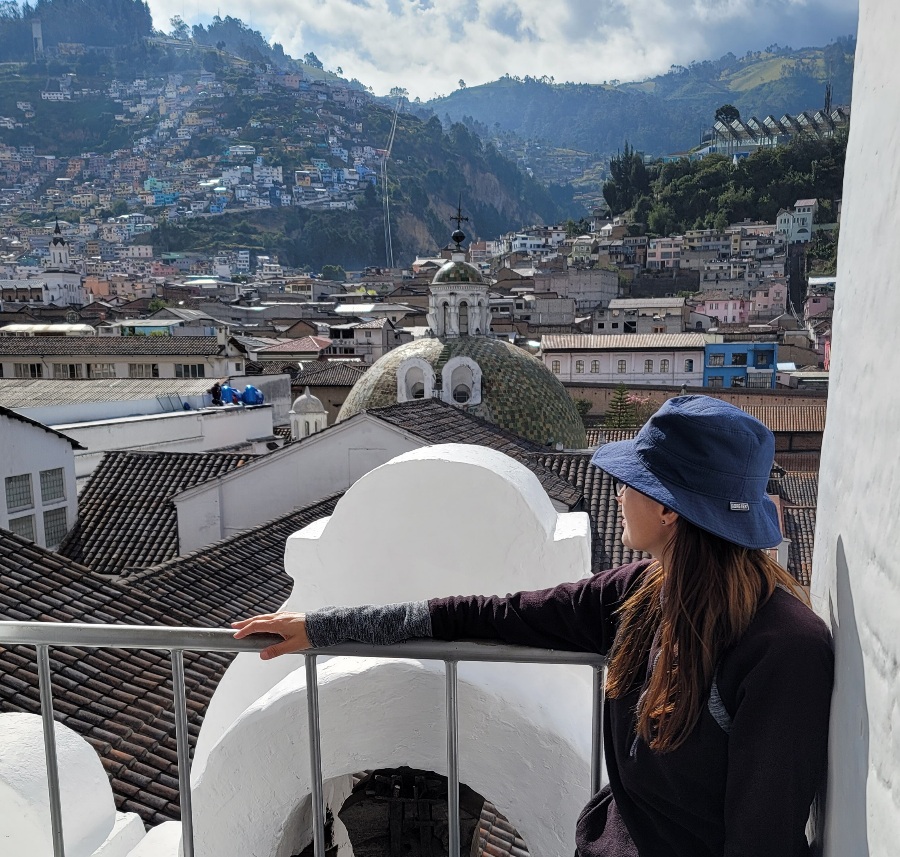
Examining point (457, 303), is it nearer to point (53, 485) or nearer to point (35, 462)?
point (53, 485)

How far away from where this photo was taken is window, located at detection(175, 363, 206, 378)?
31.9m

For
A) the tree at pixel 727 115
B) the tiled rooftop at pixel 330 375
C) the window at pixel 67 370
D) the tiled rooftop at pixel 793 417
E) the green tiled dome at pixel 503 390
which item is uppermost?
the tree at pixel 727 115

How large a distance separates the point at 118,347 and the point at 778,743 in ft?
113

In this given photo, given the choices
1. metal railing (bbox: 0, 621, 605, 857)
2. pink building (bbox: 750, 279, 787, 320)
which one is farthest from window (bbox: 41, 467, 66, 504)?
pink building (bbox: 750, 279, 787, 320)

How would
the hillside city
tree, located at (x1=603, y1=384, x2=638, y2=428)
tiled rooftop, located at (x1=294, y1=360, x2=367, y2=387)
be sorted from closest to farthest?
the hillside city < tiled rooftop, located at (x1=294, y1=360, x2=367, y2=387) < tree, located at (x1=603, y1=384, x2=638, y2=428)

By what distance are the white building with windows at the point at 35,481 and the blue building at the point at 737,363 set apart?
106 feet

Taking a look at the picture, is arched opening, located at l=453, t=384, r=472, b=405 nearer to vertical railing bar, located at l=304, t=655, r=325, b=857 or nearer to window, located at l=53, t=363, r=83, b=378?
vertical railing bar, located at l=304, t=655, r=325, b=857

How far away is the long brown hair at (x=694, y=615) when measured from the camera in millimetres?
1560

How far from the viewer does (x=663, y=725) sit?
63.0 inches

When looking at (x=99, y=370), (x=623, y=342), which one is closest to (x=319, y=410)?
(x=99, y=370)

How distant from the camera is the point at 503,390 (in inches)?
758

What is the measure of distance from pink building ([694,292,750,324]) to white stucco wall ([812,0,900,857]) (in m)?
65.6

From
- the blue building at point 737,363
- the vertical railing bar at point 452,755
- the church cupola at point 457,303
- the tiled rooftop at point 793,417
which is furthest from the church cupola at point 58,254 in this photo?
the vertical railing bar at point 452,755

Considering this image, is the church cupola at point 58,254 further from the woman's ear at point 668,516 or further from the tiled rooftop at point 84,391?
the woman's ear at point 668,516
